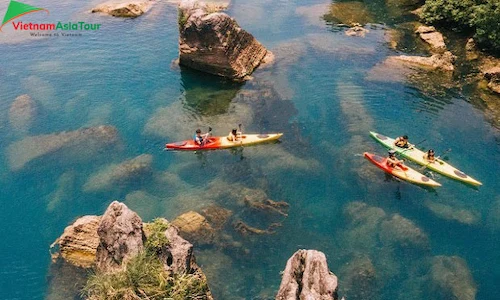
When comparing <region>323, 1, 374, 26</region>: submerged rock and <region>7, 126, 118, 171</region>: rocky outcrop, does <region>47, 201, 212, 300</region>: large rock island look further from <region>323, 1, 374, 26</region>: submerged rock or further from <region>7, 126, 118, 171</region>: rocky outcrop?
<region>323, 1, 374, 26</region>: submerged rock

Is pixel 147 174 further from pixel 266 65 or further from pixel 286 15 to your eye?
pixel 286 15

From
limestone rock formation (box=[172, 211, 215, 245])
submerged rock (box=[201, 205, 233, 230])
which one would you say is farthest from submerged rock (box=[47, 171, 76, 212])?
submerged rock (box=[201, 205, 233, 230])

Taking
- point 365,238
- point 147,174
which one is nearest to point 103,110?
point 147,174

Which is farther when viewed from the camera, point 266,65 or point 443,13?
point 443,13

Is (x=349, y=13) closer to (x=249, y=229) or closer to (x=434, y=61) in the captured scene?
(x=434, y=61)

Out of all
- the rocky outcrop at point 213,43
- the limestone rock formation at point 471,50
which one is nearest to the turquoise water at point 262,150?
the rocky outcrop at point 213,43

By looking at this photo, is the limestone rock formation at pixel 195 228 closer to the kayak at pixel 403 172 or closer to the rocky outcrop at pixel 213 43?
the kayak at pixel 403 172
